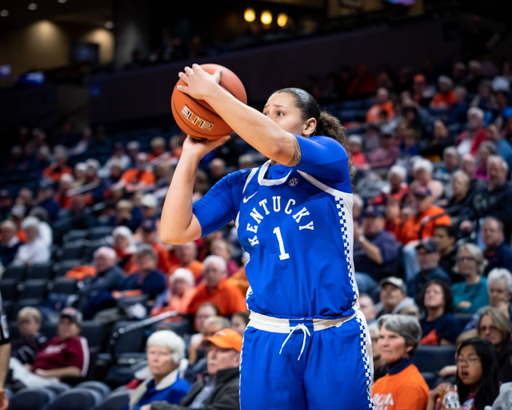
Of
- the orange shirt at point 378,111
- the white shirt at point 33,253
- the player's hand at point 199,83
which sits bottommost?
the white shirt at point 33,253

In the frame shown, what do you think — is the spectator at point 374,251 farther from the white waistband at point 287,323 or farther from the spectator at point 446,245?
the white waistband at point 287,323

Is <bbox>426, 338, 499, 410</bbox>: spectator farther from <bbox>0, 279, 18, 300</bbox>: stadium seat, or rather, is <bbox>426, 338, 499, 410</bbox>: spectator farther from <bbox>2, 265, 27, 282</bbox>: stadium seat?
<bbox>2, 265, 27, 282</bbox>: stadium seat

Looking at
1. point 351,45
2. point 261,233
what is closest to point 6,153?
point 351,45

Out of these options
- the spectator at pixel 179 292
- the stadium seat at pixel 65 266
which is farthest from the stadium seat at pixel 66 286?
the spectator at pixel 179 292

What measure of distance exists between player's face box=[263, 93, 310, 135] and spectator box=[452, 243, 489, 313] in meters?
2.98

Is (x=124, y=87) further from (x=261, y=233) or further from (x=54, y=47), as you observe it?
(x=261, y=233)

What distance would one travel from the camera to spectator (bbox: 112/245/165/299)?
589 centimetres

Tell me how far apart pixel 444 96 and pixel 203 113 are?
7227 millimetres

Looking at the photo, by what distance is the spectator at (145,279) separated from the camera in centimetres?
589

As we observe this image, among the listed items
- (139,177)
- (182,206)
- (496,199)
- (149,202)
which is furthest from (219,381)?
(139,177)

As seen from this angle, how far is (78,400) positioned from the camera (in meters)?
3.85

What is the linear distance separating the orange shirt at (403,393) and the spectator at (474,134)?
13.5 ft

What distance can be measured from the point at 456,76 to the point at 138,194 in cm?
494

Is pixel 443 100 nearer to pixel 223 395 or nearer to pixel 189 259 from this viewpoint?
pixel 189 259
